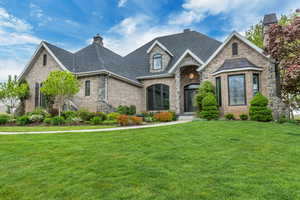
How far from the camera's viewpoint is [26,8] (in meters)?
16.2

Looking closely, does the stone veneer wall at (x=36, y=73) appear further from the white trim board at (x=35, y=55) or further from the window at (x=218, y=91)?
the window at (x=218, y=91)

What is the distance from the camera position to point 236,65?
47.3 ft

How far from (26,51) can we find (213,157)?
23.2m

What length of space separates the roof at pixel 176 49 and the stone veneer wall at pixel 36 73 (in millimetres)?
7330

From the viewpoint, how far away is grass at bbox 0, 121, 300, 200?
10.8ft

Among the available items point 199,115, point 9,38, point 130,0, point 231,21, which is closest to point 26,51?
point 9,38

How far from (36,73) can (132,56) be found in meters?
9.86

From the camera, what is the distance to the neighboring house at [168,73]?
14336 mm

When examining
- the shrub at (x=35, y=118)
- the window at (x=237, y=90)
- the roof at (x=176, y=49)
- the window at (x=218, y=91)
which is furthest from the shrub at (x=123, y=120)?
the roof at (x=176, y=49)

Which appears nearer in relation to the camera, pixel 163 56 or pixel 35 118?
pixel 35 118

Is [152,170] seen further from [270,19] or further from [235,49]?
[270,19]

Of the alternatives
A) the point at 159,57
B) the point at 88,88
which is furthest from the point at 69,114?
the point at 159,57

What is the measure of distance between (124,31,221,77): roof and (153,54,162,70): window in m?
0.73

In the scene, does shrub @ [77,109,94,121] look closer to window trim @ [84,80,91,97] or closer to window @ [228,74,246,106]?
window trim @ [84,80,91,97]
